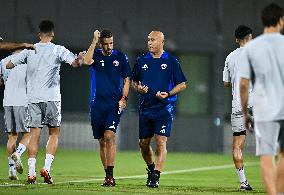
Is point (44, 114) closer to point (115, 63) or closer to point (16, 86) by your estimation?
point (115, 63)

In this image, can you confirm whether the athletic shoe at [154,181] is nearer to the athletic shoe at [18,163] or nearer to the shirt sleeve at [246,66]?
the athletic shoe at [18,163]

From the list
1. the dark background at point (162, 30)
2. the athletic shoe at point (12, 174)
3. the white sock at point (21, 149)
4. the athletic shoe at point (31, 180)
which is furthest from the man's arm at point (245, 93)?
the dark background at point (162, 30)

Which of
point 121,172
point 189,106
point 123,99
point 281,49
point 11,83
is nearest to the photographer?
point 281,49

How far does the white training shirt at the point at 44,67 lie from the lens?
15570 millimetres

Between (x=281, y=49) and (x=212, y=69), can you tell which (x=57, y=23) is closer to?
(x=212, y=69)

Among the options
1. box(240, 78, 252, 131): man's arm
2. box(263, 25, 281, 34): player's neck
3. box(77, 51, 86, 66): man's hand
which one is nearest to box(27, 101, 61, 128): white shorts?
box(77, 51, 86, 66): man's hand

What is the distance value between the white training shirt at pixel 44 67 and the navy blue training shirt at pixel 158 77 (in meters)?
1.23

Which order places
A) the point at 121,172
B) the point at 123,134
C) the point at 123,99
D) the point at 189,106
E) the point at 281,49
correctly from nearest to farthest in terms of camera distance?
the point at 281,49 < the point at 123,99 < the point at 121,172 < the point at 123,134 < the point at 189,106

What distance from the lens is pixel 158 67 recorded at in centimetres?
1570

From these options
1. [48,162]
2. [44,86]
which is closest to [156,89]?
[44,86]

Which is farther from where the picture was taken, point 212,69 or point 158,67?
point 212,69

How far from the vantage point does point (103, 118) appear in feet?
51.3

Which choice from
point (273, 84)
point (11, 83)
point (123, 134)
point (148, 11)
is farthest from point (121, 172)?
point (148, 11)

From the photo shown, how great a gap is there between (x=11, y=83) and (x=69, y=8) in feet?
50.5
